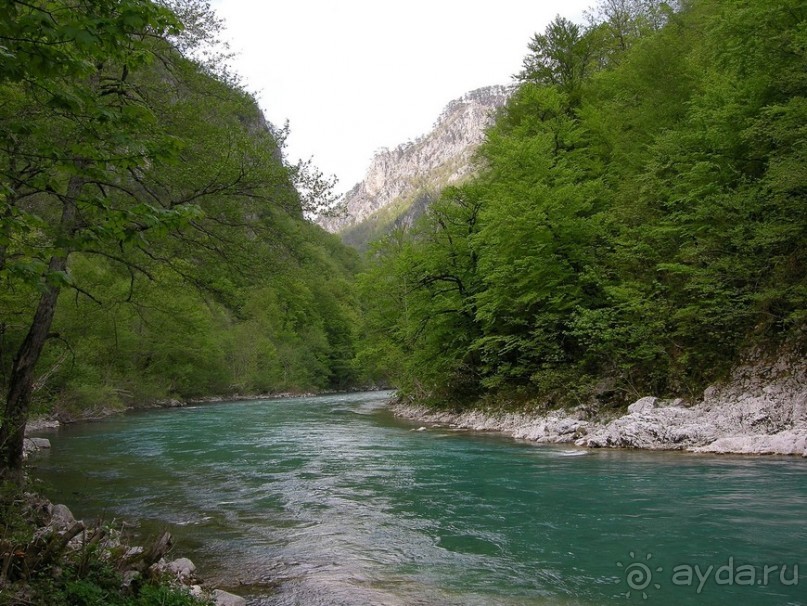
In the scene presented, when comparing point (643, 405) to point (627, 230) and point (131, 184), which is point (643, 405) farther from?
point (131, 184)

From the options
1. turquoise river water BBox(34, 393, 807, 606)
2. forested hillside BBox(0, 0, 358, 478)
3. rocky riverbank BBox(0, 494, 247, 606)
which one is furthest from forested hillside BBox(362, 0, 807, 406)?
rocky riverbank BBox(0, 494, 247, 606)

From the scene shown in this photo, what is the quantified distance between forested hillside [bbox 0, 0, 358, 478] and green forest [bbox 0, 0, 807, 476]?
0.12 feet

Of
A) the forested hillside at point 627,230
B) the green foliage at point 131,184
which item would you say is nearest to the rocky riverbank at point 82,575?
the green foliage at point 131,184

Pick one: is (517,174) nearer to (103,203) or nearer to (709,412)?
(709,412)

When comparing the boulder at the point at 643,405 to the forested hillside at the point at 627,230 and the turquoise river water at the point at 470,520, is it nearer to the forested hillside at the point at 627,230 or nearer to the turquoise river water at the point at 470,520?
the forested hillside at the point at 627,230

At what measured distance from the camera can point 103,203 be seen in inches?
145

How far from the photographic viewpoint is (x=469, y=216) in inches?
1008

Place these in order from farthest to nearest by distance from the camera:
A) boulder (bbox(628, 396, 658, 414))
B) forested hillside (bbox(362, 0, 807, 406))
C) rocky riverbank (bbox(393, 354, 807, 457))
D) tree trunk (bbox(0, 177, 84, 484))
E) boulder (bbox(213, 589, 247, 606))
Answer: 1. boulder (bbox(628, 396, 658, 414))
2. forested hillside (bbox(362, 0, 807, 406))
3. rocky riverbank (bbox(393, 354, 807, 457))
4. tree trunk (bbox(0, 177, 84, 484))
5. boulder (bbox(213, 589, 247, 606))

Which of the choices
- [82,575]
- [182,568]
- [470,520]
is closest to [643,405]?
[470,520]

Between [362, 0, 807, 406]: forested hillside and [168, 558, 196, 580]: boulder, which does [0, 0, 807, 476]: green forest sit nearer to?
[362, 0, 807, 406]: forested hillside

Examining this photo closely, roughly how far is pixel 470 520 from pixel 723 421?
848cm

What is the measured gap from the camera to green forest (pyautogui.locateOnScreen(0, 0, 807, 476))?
408 cm

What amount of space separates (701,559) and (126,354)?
3830 centimetres

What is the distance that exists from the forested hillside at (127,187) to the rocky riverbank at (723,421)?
904cm
